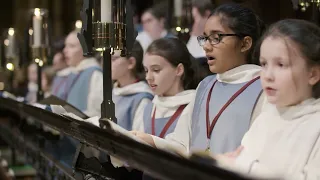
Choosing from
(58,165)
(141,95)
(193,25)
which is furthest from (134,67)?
(58,165)

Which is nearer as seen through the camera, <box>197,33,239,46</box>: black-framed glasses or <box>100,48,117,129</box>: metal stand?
<box>197,33,239,46</box>: black-framed glasses

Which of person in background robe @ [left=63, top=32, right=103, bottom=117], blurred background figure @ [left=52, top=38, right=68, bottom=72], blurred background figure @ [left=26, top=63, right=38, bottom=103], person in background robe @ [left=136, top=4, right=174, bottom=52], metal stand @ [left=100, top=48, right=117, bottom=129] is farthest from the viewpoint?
blurred background figure @ [left=26, top=63, right=38, bottom=103]

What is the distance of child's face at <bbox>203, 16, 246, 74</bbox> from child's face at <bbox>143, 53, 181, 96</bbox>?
1.62 feet

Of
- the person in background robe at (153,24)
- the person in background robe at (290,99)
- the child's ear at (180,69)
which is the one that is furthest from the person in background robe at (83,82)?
the person in background robe at (290,99)

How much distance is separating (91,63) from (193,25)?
4.84 ft

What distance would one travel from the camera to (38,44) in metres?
4.53

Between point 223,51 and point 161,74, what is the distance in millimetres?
541

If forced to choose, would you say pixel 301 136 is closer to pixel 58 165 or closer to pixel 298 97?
pixel 298 97

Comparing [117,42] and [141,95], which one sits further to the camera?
[141,95]

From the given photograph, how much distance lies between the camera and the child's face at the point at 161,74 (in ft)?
8.78

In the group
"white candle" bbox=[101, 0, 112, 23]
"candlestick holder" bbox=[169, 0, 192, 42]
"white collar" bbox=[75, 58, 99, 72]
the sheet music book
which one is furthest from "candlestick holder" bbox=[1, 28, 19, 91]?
"white candle" bbox=[101, 0, 112, 23]

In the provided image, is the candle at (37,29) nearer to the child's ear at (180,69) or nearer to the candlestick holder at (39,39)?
the candlestick holder at (39,39)

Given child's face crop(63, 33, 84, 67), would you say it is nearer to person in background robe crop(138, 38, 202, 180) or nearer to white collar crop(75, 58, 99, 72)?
white collar crop(75, 58, 99, 72)

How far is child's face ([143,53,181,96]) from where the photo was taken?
8.78ft
